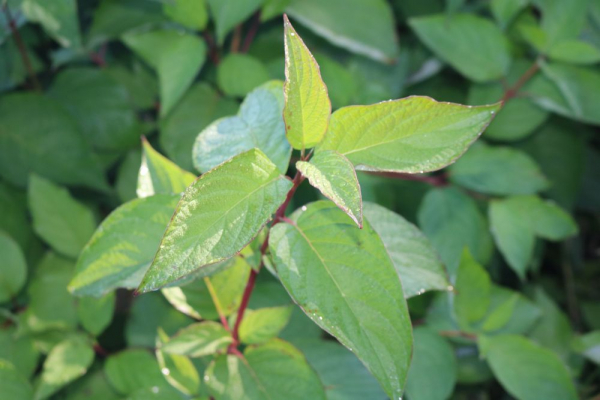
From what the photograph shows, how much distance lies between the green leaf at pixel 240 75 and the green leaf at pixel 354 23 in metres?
0.19

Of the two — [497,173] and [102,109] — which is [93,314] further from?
[497,173]

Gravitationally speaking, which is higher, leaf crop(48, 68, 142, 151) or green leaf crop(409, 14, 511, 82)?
green leaf crop(409, 14, 511, 82)

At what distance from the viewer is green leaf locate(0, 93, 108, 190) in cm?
116

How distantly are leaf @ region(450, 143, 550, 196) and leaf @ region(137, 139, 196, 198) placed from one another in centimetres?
70

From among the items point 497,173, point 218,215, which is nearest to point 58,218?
point 218,215

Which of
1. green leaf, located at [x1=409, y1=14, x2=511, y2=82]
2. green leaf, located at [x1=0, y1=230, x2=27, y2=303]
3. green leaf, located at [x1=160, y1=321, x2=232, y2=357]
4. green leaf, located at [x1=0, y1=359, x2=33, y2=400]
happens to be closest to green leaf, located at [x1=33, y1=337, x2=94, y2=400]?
green leaf, located at [x1=0, y1=359, x2=33, y2=400]

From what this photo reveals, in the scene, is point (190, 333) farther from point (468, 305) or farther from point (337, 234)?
point (468, 305)

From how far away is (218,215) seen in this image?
20.9 inches

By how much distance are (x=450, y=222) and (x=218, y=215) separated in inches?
30.2

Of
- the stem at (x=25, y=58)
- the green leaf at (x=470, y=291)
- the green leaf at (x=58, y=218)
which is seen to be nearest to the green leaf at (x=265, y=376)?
the green leaf at (x=470, y=291)

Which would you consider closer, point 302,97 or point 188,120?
point 302,97

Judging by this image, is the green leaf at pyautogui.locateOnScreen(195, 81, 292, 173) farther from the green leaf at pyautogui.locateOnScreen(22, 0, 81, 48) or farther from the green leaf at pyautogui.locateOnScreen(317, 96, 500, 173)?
the green leaf at pyautogui.locateOnScreen(22, 0, 81, 48)

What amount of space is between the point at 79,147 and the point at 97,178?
8 centimetres

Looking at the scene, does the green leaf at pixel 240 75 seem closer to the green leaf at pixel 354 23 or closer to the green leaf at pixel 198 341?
the green leaf at pixel 354 23
